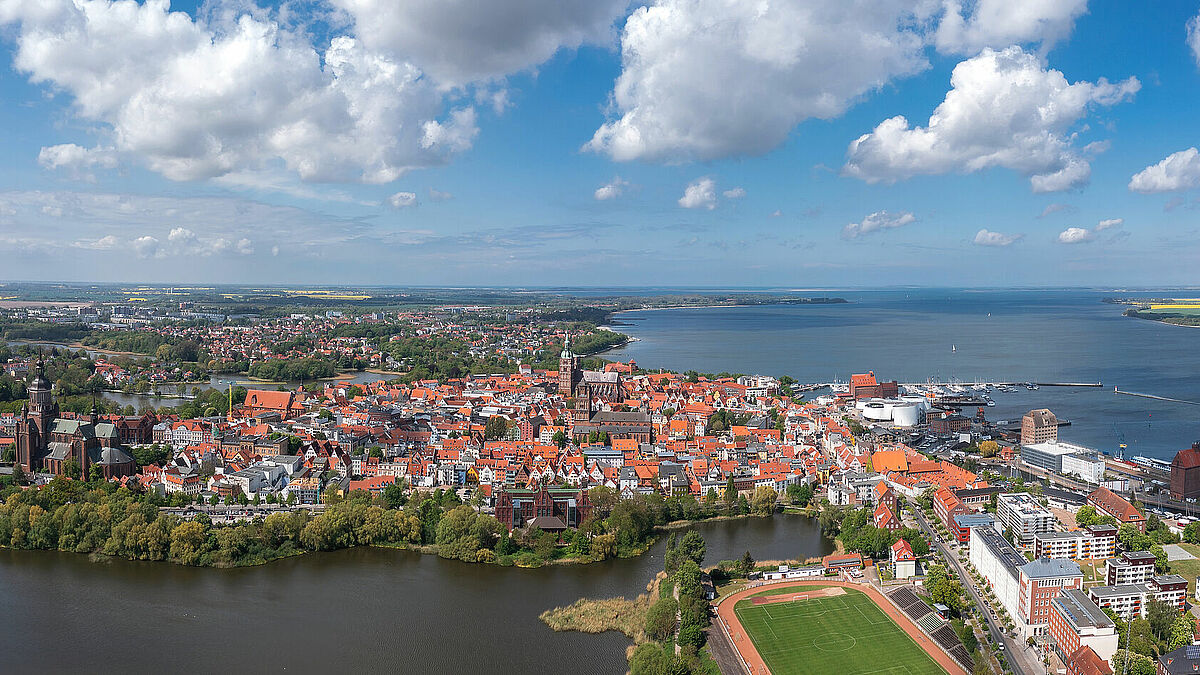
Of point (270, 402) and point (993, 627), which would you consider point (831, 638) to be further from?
point (270, 402)

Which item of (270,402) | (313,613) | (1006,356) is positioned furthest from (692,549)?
(1006,356)

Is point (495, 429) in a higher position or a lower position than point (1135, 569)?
higher

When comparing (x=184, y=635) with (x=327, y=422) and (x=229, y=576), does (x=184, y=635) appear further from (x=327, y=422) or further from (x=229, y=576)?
(x=327, y=422)

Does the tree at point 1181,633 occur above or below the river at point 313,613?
above

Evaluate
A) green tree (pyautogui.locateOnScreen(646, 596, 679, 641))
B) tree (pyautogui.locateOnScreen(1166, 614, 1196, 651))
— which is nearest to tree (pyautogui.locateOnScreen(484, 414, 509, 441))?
green tree (pyautogui.locateOnScreen(646, 596, 679, 641))

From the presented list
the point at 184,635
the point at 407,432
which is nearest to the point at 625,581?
the point at 184,635

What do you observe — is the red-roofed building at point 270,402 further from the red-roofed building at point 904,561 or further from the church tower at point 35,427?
the red-roofed building at point 904,561

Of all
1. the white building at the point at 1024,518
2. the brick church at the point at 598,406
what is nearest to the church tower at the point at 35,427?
the brick church at the point at 598,406

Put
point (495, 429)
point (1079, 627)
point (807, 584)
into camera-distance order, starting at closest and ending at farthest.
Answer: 1. point (1079, 627)
2. point (807, 584)
3. point (495, 429)
